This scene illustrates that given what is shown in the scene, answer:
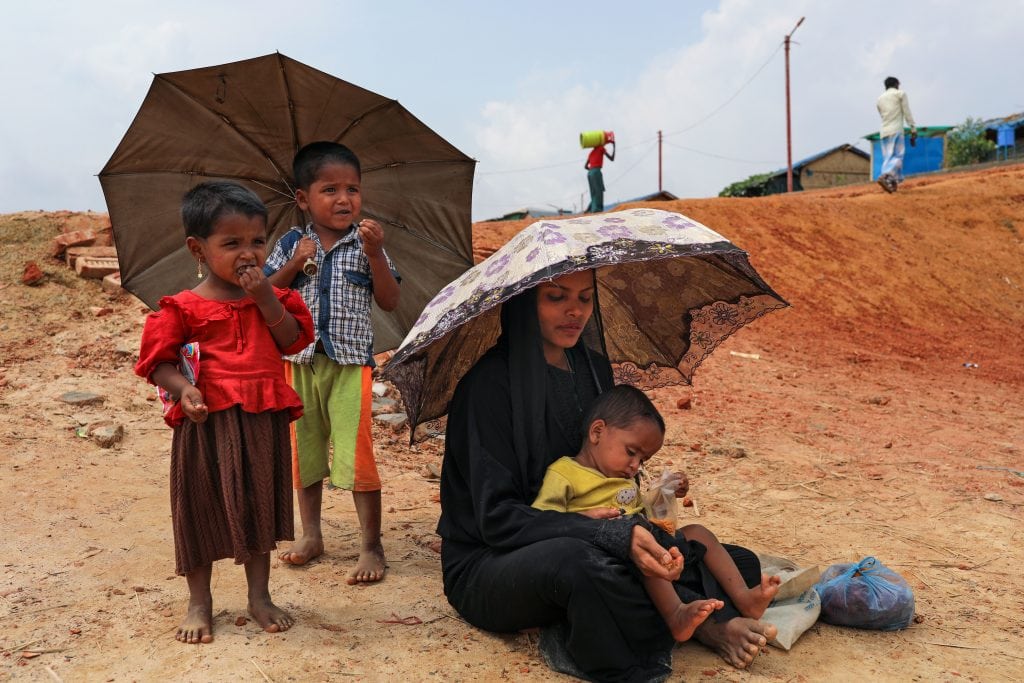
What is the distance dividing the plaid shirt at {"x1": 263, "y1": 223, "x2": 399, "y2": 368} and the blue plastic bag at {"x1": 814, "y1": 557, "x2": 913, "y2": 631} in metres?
2.21

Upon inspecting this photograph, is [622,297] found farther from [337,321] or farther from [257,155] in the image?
[257,155]

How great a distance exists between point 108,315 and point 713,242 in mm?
6824

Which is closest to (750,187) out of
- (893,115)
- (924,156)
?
(924,156)

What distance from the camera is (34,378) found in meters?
6.53

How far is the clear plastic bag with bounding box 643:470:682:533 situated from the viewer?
10.6ft

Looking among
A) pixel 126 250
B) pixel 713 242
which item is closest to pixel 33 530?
pixel 126 250

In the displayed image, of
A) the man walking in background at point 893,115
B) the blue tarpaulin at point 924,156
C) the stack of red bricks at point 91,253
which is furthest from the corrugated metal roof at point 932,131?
the stack of red bricks at point 91,253

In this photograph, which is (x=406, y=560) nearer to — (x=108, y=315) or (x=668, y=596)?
(x=668, y=596)

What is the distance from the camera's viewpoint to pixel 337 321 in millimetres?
3619

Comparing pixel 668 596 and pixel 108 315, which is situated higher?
pixel 108 315

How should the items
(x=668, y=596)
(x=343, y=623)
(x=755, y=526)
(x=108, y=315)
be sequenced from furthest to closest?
(x=108, y=315) < (x=755, y=526) < (x=343, y=623) < (x=668, y=596)

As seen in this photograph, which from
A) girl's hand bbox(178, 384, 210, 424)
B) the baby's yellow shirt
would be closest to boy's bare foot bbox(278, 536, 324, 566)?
girl's hand bbox(178, 384, 210, 424)

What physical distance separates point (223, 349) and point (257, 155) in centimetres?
127

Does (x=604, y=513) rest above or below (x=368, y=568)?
above
